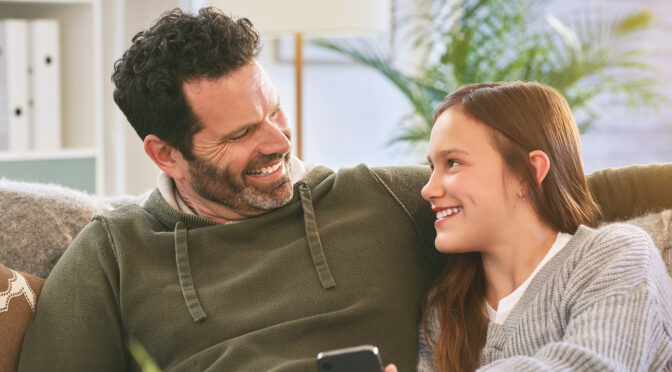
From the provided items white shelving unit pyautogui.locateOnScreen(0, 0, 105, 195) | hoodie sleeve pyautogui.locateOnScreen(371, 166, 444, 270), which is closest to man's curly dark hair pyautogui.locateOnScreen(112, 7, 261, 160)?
hoodie sleeve pyautogui.locateOnScreen(371, 166, 444, 270)

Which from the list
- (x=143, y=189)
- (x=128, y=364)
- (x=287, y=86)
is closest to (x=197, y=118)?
(x=128, y=364)

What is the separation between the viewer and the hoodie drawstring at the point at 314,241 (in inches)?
57.8

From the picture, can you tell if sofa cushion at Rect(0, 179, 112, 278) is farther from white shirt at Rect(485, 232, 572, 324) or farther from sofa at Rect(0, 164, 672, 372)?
white shirt at Rect(485, 232, 572, 324)

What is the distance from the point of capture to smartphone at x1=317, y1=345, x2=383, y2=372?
3.16 ft

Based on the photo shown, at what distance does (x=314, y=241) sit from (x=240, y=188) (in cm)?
19

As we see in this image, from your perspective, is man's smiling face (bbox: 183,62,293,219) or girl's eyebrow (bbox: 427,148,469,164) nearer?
girl's eyebrow (bbox: 427,148,469,164)

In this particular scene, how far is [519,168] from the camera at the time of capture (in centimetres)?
135

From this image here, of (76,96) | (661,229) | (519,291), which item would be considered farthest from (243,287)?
(76,96)

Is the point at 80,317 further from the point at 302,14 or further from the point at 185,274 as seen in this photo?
the point at 302,14

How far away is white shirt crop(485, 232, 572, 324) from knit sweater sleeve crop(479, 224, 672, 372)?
9 centimetres

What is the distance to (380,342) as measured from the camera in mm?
1437

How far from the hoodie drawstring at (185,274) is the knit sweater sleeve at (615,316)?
0.55 meters

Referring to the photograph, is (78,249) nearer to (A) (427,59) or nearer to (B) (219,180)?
(B) (219,180)

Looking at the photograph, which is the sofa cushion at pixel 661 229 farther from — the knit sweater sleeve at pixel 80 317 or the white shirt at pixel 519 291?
the knit sweater sleeve at pixel 80 317
